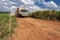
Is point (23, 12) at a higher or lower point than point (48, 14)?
lower

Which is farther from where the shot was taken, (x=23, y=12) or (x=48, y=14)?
(x=23, y=12)

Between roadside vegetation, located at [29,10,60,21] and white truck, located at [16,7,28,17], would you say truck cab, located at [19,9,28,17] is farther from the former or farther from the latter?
roadside vegetation, located at [29,10,60,21]

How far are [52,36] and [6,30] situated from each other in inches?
91.5

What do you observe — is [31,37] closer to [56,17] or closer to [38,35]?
[38,35]

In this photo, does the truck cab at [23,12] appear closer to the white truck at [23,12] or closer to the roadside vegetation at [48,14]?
the white truck at [23,12]

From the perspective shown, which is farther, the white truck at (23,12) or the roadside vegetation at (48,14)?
the white truck at (23,12)

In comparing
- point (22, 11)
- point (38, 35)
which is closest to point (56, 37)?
point (38, 35)

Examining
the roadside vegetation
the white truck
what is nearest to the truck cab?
the white truck

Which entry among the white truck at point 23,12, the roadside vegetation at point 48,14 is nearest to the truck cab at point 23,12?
the white truck at point 23,12

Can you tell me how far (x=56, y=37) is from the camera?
30.6 ft

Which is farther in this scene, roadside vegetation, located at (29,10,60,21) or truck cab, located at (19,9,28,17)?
truck cab, located at (19,9,28,17)

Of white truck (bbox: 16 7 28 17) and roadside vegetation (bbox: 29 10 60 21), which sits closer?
roadside vegetation (bbox: 29 10 60 21)

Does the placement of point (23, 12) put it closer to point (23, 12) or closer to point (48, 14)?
point (23, 12)

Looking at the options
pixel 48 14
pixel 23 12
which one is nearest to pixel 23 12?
pixel 23 12
